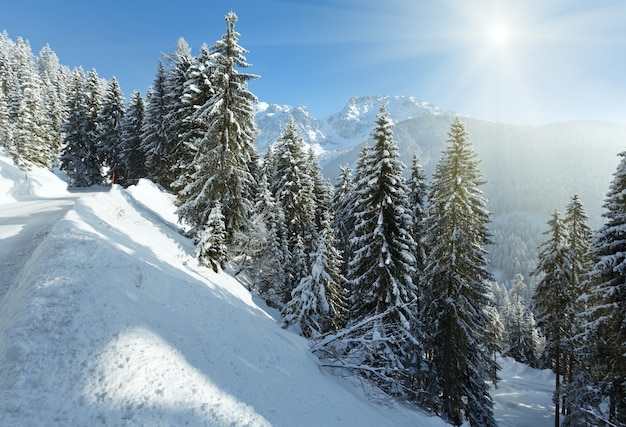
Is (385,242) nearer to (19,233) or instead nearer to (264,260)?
(264,260)

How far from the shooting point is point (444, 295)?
18688mm

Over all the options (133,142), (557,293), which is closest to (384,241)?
(557,293)

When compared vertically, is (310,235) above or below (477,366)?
above

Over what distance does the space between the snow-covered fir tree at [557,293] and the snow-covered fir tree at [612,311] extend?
7.78 meters

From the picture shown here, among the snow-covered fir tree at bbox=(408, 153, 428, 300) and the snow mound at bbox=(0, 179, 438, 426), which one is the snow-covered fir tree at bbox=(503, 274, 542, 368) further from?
the snow mound at bbox=(0, 179, 438, 426)

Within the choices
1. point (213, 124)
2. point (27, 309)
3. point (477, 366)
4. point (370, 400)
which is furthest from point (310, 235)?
point (27, 309)

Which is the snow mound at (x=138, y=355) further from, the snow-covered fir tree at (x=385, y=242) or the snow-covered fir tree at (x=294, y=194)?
the snow-covered fir tree at (x=294, y=194)

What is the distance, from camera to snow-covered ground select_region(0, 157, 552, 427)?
479 cm

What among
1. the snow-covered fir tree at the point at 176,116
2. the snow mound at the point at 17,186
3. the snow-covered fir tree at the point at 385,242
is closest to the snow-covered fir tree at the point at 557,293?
the snow-covered fir tree at the point at 385,242

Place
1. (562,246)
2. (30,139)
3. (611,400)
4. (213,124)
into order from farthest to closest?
(30,139), (562,246), (213,124), (611,400)

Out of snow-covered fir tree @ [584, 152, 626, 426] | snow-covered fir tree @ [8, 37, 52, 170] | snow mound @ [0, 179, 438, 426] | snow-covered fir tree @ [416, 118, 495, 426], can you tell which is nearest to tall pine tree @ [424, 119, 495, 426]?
snow-covered fir tree @ [416, 118, 495, 426]

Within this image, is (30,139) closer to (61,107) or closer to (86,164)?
(86,164)

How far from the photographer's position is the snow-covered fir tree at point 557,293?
80.9ft

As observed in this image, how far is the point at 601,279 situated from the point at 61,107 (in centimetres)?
7918
